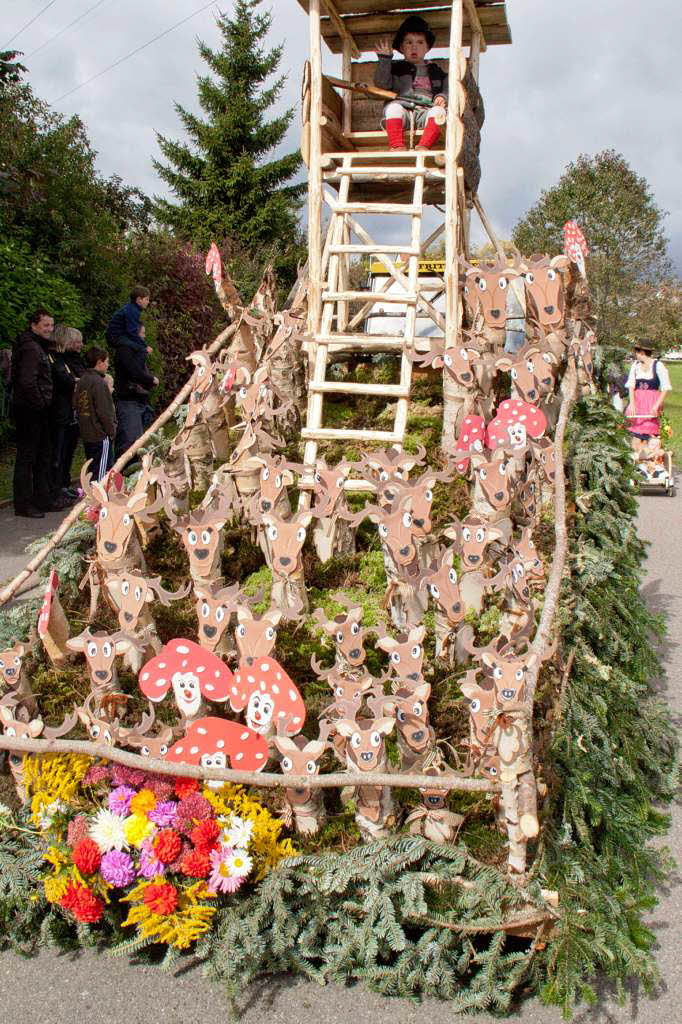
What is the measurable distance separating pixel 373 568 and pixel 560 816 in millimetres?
1955

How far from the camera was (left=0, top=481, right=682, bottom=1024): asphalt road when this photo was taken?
2293 millimetres

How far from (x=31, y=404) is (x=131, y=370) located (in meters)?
0.87

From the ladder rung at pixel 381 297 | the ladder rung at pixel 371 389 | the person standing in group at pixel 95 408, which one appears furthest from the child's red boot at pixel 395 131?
the person standing in group at pixel 95 408

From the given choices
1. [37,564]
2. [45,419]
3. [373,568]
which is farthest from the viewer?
[45,419]

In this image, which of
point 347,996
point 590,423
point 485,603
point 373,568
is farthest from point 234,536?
point 347,996

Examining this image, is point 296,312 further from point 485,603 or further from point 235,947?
point 235,947

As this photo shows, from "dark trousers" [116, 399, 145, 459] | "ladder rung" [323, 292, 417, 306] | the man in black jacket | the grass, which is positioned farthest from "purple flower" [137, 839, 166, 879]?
the grass

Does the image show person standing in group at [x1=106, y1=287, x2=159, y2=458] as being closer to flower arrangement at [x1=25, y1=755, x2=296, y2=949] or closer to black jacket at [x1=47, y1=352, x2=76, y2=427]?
black jacket at [x1=47, y1=352, x2=76, y2=427]

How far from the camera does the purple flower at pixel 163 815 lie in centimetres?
257

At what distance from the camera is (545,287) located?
16.0 ft

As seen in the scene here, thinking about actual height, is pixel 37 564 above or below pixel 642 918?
above

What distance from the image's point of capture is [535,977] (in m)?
2.33

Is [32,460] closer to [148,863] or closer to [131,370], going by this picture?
[131,370]

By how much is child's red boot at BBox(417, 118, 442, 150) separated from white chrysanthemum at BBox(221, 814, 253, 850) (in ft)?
16.0
